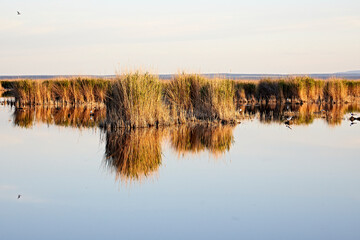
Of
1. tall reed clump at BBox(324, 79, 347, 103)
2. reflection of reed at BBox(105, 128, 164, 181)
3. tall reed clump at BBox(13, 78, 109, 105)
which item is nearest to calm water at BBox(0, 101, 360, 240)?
reflection of reed at BBox(105, 128, 164, 181)

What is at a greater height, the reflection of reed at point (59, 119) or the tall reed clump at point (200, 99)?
the tall reed clump at point (200, 99)

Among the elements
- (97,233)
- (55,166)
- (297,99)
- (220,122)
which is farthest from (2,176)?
(297,99)

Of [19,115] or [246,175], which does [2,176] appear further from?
[19,115]

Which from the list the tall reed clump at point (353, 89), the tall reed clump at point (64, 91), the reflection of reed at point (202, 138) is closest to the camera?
the reflection of reed at point (202, 138)

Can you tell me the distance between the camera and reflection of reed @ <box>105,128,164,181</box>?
867 centimetres

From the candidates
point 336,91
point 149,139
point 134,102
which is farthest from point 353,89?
point 149,139

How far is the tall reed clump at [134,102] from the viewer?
14.6 metres

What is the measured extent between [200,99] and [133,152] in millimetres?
7640

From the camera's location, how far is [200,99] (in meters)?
17.8

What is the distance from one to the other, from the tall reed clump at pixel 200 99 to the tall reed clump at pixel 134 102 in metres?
1.28

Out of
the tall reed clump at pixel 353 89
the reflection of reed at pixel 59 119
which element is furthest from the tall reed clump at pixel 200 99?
the tall reed clump at pixel 353 89

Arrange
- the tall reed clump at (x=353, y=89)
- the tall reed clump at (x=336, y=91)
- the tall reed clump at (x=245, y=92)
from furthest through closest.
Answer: the tall reed clump at (x=353, y=89) → the tall reed clump at (x=245, y=92) → the tall reed clump at (x=336, y=91)

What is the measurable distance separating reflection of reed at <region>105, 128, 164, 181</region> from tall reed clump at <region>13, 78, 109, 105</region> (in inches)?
535

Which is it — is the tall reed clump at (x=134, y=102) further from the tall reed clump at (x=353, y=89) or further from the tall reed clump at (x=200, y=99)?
the tall reed clump at (x=353, y=89)
